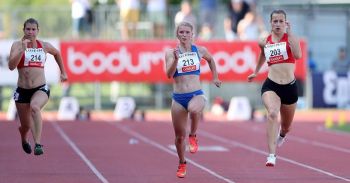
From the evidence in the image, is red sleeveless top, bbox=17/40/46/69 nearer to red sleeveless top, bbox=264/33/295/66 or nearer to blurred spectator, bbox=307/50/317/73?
red sleeveless top, bbox=264/33/295/66

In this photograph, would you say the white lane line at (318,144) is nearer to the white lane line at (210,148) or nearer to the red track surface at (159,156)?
the red track surface at (159,156)

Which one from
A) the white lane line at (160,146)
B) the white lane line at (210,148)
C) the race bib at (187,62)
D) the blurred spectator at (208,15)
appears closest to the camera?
the race bib at (187,62)

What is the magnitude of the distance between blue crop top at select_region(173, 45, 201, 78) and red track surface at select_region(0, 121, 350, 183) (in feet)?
4.41

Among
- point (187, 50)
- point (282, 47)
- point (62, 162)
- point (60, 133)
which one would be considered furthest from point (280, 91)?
point (60, 133)

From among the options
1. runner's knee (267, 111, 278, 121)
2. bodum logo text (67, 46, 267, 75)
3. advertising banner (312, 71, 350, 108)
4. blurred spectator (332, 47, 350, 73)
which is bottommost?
advertising banner (312, 71, 350, 108)

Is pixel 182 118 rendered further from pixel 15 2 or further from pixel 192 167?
pixel 15 2

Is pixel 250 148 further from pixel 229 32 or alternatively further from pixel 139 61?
pixel 229 32

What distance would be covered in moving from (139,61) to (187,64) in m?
16.8

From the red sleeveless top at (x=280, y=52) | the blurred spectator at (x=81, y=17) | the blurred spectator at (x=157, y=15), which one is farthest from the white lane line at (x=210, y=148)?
the blurred spectator at (x=157, y=15)

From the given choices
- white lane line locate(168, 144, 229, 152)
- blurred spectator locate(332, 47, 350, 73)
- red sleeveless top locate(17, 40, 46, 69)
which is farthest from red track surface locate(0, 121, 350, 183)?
blurred spectator locate(332, 47, 350, 73)

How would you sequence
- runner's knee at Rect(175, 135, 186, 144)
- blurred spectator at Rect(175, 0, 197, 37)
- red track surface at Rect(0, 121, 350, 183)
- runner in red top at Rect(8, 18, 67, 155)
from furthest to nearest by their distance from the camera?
blurred spectator at Rect(175, 0, 197, 37) → runner in red top at Rect(8, 18, 67, 155) → red track surface at Rect(0, 121, 350, 183) → runner's knee at Rect(175, 135, 186, 144)

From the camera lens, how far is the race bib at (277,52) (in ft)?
44.3

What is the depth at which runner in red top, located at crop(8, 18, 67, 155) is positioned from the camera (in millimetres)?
13992

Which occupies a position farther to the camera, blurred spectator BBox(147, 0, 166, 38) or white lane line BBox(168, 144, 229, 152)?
blurred spectator BBox(147, 0, 166, 38)
